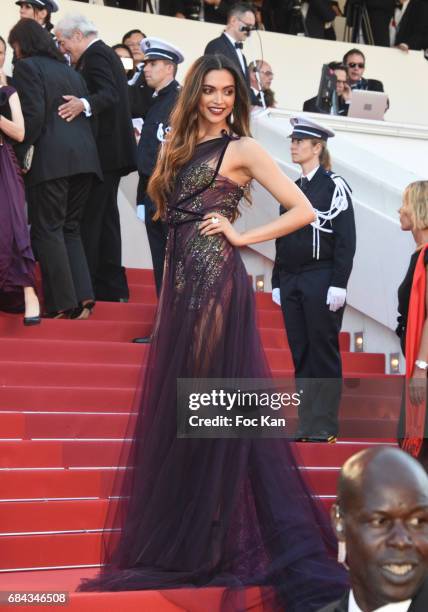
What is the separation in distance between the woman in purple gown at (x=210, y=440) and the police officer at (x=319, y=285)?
1.97 metres

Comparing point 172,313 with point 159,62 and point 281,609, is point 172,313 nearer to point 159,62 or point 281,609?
point 281,609

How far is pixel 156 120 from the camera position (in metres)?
7.62

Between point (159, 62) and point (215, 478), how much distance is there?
155 inches

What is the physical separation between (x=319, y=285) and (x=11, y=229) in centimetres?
171

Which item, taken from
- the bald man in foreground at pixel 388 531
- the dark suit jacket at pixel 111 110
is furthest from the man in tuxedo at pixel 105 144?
the bald man in foreground at pixel 388 531

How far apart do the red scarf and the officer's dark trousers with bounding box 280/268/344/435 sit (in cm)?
95

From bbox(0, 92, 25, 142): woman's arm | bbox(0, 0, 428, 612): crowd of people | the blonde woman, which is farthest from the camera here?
bbox(0, 92, 25, 142): woman's arm

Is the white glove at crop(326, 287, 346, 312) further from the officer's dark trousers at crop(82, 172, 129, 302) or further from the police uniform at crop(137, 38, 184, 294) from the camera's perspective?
the officer's dark trousers at crop(82, 172, 129, 302)

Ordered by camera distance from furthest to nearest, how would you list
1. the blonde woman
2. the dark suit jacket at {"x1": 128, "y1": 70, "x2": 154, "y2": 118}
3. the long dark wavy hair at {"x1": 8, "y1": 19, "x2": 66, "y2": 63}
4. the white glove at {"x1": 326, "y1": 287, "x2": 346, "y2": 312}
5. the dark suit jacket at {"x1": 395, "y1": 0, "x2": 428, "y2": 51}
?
1. the dark suit jacket at {"x1": 395, "y1": 0, "x2": 428, "y2": 51}
2. the dark suit jacket at {"x1": 128, "y1": 70, "x2": 154, "y2": 118}
3. the long dark wavy hair at {"x1": 8, "y1": 19, "x2": 66, "y2": 63}
4. the white glove at {"x1": 326, "y1": 287, "x2": 346, "y2": 312}
5. the blonde woman

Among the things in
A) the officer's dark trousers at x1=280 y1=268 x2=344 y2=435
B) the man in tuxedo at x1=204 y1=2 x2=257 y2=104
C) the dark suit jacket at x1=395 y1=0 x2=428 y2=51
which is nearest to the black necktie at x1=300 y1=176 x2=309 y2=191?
the officer's dark trousers at x1=280 y1=268 x2=344 y2=435

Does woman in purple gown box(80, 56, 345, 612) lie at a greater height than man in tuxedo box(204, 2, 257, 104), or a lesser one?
lesser

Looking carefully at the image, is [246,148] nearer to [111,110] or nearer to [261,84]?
[111,110]

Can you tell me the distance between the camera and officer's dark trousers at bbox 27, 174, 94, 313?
23.7ft

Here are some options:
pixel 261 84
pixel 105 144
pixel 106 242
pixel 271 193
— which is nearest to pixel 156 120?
pixel 105 144
